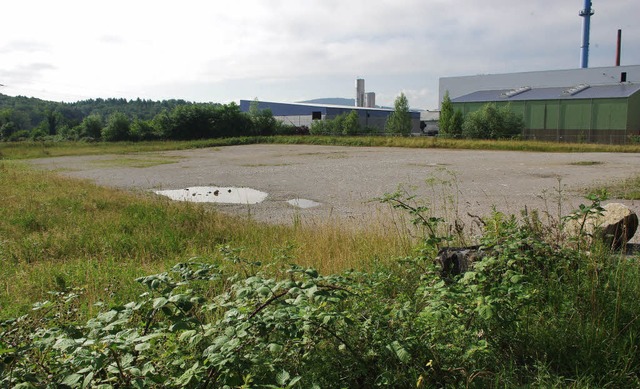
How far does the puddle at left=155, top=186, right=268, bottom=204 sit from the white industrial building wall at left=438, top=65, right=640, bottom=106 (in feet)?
198

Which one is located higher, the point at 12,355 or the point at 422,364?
the point at 12,355

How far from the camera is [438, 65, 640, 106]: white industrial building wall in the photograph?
59.8 meters

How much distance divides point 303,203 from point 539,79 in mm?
62964

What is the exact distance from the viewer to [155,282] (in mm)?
2525

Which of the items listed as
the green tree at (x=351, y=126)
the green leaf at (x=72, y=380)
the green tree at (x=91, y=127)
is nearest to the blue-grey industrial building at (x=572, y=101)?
the green tree at (x=351, y=126)

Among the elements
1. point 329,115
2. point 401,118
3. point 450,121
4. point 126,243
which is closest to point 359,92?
point 329,115

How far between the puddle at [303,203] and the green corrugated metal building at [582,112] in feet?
139

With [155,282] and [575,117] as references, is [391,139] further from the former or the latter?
[155,282]

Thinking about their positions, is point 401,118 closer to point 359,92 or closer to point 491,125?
point 491,125

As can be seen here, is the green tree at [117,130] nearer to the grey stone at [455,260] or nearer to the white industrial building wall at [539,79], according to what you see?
Result: the white industrial building wall at [539,79]

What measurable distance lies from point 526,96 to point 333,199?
52569 mm

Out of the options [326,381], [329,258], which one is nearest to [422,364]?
[326,381]

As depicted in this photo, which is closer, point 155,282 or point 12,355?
point 12,355

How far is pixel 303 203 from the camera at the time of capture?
485 inches
